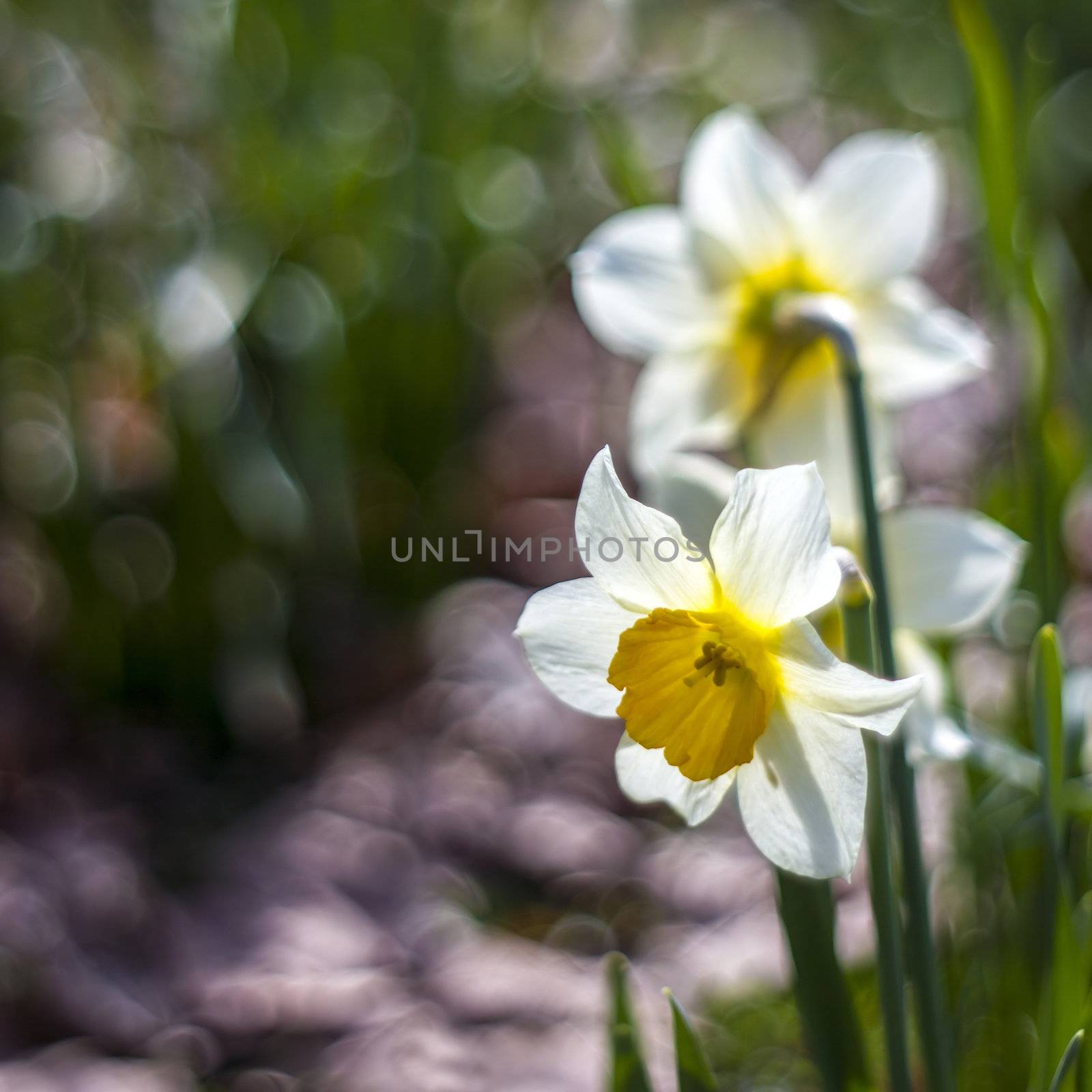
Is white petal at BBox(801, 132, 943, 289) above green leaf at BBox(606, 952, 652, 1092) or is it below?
above

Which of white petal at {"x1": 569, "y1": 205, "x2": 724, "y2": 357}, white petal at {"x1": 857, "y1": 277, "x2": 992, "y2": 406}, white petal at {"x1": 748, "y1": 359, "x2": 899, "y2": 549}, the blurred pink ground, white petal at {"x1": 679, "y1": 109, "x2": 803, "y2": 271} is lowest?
the blurred pink ground

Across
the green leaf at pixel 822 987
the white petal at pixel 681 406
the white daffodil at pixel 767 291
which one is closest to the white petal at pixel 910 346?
the white daffodil at pixel 767 291

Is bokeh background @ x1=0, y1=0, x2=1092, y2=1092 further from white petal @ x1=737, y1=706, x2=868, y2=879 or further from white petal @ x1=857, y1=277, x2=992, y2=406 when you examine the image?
white petal @ x1=737, y1=706, x2=868, y2=879

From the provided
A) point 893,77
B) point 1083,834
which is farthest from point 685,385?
Result: point 893,77

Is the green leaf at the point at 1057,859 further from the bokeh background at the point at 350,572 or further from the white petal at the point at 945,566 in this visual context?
the bokeh background at the point at 350,572


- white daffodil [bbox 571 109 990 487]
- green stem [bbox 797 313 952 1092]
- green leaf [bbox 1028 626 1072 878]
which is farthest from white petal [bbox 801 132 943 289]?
green leaf [bbox 1028 626 1072 878]

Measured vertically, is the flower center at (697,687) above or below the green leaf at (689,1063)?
above
